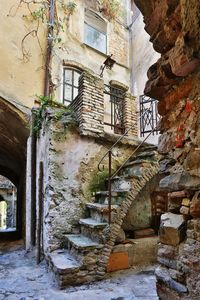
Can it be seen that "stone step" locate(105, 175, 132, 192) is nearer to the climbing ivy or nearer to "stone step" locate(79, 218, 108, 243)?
"stone step" locate(79, 218, 108, 243)

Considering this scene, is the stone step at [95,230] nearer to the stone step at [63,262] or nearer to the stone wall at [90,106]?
the stone step at [63,262]

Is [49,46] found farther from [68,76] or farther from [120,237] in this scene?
[120,237]

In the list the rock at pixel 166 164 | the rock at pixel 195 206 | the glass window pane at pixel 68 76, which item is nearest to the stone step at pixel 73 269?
Answer: the rock at pixel 166 164

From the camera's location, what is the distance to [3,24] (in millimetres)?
6195

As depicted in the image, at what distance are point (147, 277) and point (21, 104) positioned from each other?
471cm

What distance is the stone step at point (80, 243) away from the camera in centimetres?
343

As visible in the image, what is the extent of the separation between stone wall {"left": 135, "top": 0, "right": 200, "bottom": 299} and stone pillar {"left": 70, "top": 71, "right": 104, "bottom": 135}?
259 centimetres

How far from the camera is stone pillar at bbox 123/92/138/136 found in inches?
241

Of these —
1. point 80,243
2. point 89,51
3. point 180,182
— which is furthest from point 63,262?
point 89,51

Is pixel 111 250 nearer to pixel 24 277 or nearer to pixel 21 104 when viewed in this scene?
pixel 24 277

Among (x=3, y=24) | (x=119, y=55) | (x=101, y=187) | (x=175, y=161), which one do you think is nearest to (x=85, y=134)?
(x=101, y=187)

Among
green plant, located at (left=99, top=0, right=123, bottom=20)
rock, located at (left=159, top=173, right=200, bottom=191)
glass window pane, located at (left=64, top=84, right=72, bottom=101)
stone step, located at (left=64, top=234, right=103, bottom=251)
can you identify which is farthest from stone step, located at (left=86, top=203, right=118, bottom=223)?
green plant, located at (left=99, top=0, right=123, bottom=20)

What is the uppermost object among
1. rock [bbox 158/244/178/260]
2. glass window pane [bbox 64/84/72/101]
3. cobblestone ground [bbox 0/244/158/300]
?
glass window pane [bbox 64/84/72/101]

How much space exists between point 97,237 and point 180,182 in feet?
7.70
